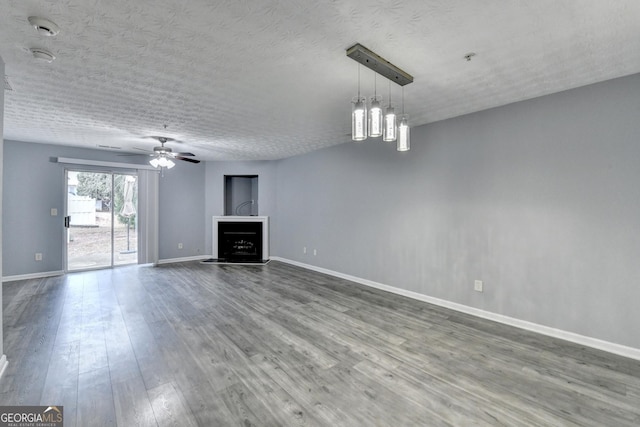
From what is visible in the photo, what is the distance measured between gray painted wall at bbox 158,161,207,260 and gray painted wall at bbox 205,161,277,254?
0.51ft

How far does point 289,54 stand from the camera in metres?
2.08

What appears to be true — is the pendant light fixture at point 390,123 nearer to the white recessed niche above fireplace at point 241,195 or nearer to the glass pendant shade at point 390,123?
the glass pendant shade at point 390,123

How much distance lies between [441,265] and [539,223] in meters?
1.23

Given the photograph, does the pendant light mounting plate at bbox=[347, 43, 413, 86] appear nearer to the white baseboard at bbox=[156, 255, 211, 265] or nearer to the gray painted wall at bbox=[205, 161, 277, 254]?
the gray painted wall at bbox=[205, 161, 277, 254]

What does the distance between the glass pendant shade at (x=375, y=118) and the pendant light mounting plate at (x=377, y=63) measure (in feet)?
1.07

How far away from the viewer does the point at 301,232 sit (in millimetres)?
6133

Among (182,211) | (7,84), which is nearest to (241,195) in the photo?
(182,211)

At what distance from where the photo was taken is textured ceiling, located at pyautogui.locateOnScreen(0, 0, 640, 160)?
1.62m

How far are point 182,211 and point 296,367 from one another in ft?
18.8

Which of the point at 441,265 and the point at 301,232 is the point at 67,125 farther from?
the point at 441,265

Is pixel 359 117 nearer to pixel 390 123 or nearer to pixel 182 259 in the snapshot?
pixel 390 123

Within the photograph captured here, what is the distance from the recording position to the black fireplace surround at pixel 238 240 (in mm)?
6805

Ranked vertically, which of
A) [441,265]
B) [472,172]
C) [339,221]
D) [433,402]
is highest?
[472,172]

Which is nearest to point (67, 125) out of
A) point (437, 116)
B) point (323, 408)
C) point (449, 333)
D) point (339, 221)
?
point (339, 221)
